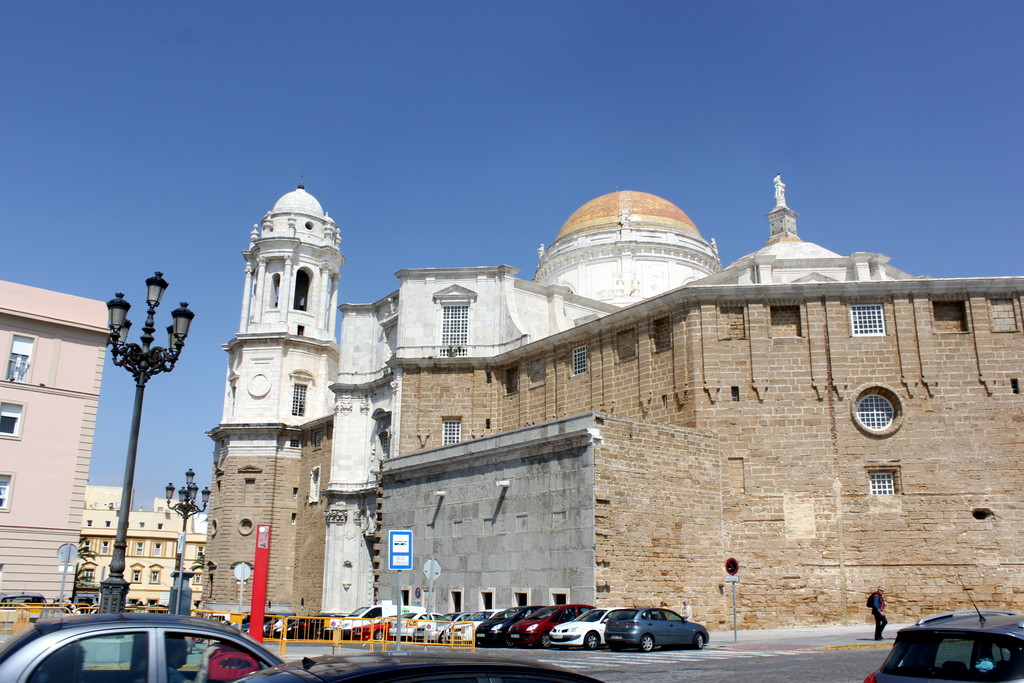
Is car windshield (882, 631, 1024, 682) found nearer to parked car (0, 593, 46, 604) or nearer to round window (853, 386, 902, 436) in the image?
parked car (0, 593, 46, 604)

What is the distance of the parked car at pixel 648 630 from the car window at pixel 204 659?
1472cm

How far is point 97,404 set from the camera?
26969 mm

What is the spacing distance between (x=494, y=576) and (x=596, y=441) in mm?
6175

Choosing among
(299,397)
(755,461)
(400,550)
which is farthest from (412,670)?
(299,397)

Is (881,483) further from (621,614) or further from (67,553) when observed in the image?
(67,553)

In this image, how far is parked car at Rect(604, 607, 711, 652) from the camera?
66.0 feet

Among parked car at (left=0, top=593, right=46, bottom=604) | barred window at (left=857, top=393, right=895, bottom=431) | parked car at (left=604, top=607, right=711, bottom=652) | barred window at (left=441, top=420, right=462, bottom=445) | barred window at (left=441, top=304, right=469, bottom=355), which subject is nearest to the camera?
parked car at (left=604, top=607, right=711, bottom=652)

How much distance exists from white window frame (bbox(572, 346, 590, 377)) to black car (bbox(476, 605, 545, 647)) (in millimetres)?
14581

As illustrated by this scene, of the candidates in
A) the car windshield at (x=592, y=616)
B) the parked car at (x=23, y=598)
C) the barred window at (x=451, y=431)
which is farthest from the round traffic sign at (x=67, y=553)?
the barred window at (x=451, y=431)

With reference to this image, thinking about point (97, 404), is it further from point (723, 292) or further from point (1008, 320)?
point (1008, 320)

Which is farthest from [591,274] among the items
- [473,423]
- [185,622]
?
[185,622]

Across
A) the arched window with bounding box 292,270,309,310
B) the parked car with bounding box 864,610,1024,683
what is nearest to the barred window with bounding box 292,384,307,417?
the arched window with bounding box 292,270,309,310

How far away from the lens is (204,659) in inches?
259

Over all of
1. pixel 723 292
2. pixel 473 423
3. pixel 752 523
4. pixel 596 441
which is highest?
pixel 723 292
